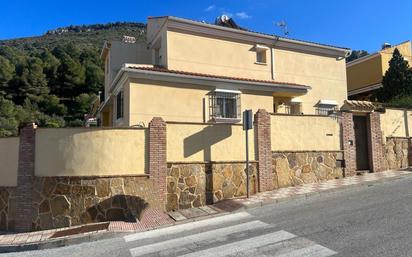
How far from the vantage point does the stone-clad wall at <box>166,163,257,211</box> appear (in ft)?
40.8

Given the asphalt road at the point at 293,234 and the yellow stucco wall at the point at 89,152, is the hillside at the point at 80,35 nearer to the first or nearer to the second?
the yellow stucco wall at the point at 89,152

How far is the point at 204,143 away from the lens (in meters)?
13.1

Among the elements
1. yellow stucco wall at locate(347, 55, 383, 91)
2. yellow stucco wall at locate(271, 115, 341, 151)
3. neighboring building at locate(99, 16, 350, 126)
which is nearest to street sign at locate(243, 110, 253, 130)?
yellow stucco wall at locate(271, 115, 341, 151)

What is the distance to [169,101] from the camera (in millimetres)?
16547

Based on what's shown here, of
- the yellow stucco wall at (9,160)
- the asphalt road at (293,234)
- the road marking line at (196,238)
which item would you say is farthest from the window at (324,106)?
the yellow stucco wall at (9,160)

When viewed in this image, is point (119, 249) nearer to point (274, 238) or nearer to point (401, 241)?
point (274, 238)

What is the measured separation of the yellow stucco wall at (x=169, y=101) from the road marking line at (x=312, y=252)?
10.2 metres

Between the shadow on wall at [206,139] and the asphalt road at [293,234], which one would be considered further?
the shadow on wall at [206,139]

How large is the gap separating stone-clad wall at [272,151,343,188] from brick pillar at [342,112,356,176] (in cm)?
32

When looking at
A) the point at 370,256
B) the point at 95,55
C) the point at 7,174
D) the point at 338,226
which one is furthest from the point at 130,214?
the point at 95,55

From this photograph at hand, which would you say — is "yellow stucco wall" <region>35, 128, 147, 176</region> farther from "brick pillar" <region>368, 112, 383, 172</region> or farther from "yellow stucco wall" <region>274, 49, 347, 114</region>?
"yellow stucco wall" <region>274, 49, 347, 114</region>

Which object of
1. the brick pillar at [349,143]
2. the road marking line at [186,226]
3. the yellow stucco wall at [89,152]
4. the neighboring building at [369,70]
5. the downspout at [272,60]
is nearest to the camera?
the road marking line at [186,226]

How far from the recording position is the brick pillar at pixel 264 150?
13.6 m

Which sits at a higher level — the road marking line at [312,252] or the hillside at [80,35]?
the hillside at [80,35]
